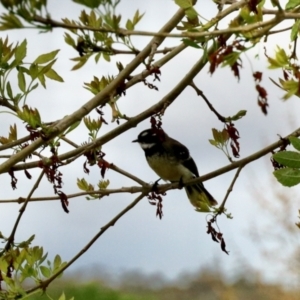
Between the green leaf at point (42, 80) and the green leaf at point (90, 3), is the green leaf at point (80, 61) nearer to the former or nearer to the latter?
the green leaf at point (42, 80)

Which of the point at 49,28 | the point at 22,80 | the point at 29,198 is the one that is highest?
the point at 22,80

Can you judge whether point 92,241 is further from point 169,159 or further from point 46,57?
point 169,159

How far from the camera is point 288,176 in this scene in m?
1.20

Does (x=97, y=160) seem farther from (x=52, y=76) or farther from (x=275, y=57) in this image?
(x=275, y=57)

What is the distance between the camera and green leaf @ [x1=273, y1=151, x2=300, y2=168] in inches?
46.4

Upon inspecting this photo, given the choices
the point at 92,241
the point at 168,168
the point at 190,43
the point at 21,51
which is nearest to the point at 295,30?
the point at 190,43

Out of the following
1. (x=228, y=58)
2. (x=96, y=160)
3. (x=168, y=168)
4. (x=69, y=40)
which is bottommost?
(x=228, y=58)

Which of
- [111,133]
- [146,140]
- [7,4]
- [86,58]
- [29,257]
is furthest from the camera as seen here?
[146,140]

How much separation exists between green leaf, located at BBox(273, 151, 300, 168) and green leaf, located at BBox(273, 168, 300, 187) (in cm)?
1

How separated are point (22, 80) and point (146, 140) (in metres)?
2.27

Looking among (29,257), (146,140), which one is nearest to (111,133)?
(29,257)

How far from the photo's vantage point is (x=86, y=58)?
1.19m

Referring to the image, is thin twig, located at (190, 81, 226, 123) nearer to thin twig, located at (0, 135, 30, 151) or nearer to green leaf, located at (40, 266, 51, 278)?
thin twig, located at (0, 135, 30, 151)

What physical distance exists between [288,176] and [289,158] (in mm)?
33
